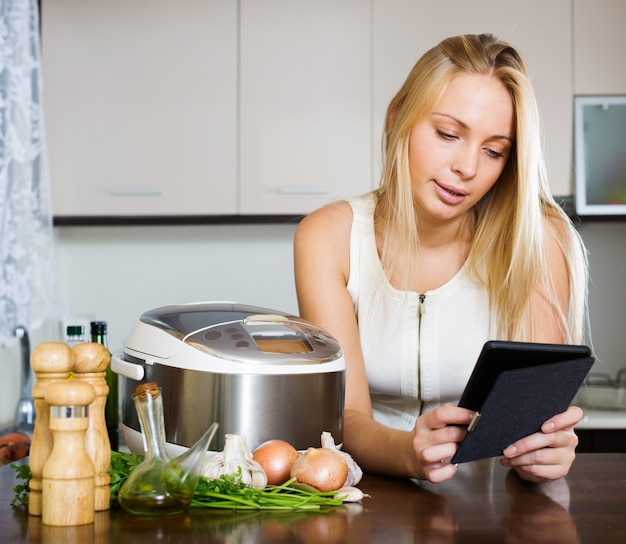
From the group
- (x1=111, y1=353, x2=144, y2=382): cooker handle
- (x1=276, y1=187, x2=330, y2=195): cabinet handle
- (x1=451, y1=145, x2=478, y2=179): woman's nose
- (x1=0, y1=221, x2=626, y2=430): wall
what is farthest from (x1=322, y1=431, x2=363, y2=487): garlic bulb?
(x1=0, y1=221, x2=626, y2=430): wall

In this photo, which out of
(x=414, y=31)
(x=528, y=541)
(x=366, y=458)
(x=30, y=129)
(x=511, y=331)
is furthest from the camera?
(x=414, y=31)

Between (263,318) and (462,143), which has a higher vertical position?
(462,143)

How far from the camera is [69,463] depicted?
2.79 ft

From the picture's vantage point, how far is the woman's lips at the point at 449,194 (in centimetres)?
145

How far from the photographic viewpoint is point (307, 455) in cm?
97

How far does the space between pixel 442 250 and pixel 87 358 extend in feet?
2.99

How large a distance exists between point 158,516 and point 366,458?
1.35 feet

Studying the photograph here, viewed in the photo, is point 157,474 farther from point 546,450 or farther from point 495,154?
point 495,154

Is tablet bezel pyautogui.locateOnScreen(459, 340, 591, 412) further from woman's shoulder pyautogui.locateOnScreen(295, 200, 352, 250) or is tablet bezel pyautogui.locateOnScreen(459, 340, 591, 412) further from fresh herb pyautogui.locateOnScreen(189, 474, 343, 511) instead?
woman's shoulder pyautogui.locateOnScreen(295, 200, 352, 250)

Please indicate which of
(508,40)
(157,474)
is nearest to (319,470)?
(157,474)

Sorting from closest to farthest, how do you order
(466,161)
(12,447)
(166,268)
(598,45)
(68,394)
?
(68,394) → (466,161) → (12,447) → (598,45) → (166,268)

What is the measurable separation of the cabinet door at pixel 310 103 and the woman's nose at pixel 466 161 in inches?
59.4

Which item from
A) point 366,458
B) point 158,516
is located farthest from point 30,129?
point 158,516

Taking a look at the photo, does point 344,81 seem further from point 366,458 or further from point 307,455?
point 307,455
